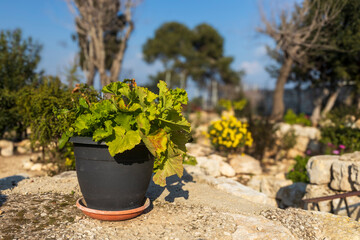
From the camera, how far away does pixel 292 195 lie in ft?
17.9

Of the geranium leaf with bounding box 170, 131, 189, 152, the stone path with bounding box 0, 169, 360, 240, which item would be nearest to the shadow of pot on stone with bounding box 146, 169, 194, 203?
the stone path with bounding box 0, 169, 360, 240

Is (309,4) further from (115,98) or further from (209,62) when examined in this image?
(209,62)

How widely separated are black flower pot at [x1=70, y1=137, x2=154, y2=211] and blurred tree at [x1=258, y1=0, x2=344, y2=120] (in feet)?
27.0

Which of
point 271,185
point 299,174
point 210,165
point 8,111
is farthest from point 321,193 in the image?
point 8,111

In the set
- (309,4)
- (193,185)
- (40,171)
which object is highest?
(309,4)

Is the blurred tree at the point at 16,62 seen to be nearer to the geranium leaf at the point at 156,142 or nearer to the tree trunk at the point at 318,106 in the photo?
the geranium leaf at the point at 156,142

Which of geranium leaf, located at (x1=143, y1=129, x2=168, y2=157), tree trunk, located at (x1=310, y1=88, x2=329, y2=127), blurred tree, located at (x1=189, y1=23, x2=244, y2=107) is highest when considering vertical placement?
blurred tree, located at (x1=189, y1=23, x2=244, y2=107)

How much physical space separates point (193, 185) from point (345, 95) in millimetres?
11428

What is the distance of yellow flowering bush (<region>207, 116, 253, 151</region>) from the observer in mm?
6707

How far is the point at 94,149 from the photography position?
2352mm

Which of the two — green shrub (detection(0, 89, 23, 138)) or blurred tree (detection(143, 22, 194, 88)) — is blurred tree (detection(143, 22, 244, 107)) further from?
green shrub (detection(0, 89, 23, 138))

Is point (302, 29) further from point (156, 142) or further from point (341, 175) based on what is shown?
point (156, 142)

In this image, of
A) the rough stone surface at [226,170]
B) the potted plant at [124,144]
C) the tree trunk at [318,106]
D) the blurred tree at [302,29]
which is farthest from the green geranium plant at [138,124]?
the tree trunk at [318,106]

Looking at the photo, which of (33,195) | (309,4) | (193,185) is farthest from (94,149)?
(309,4)
